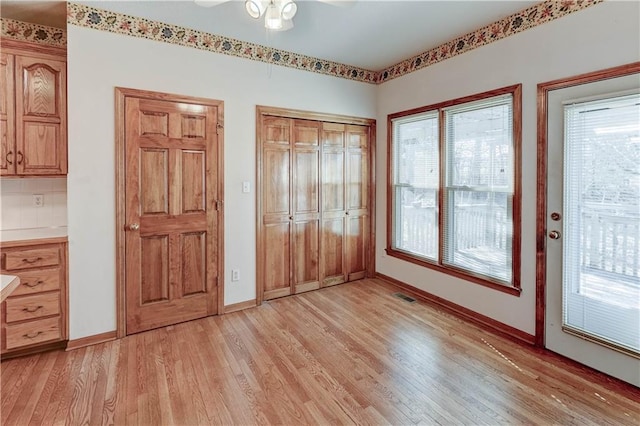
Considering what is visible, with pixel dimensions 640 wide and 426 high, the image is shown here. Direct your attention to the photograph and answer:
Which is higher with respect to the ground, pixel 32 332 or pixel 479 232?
pixel 479 232

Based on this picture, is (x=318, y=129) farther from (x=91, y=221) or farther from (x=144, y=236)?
(x=91, y=221)

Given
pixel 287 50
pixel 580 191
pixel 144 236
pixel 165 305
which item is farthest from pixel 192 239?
pixel 580 191

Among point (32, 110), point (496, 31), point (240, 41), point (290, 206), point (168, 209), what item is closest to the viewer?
point (32, 110)

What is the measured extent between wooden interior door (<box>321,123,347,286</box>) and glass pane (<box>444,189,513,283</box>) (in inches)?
51.5

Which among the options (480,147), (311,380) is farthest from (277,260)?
(480,147)

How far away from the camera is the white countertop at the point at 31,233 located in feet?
8.29

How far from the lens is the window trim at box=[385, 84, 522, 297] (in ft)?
9.04

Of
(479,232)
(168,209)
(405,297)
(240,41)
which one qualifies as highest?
(240,41)

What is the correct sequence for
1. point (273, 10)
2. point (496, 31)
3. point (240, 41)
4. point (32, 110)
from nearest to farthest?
point (273, 10) → point (32, 110) → point (496, 31) → point (240, 41)

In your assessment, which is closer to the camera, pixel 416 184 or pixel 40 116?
pixel 40 116

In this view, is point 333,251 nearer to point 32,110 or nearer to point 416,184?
point 416,184

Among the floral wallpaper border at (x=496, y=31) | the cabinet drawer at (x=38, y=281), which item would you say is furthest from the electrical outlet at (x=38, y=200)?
the floral wallpaper border at (x=496, y=31)

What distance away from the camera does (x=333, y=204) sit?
412 cm

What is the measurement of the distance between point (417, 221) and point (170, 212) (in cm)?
272
